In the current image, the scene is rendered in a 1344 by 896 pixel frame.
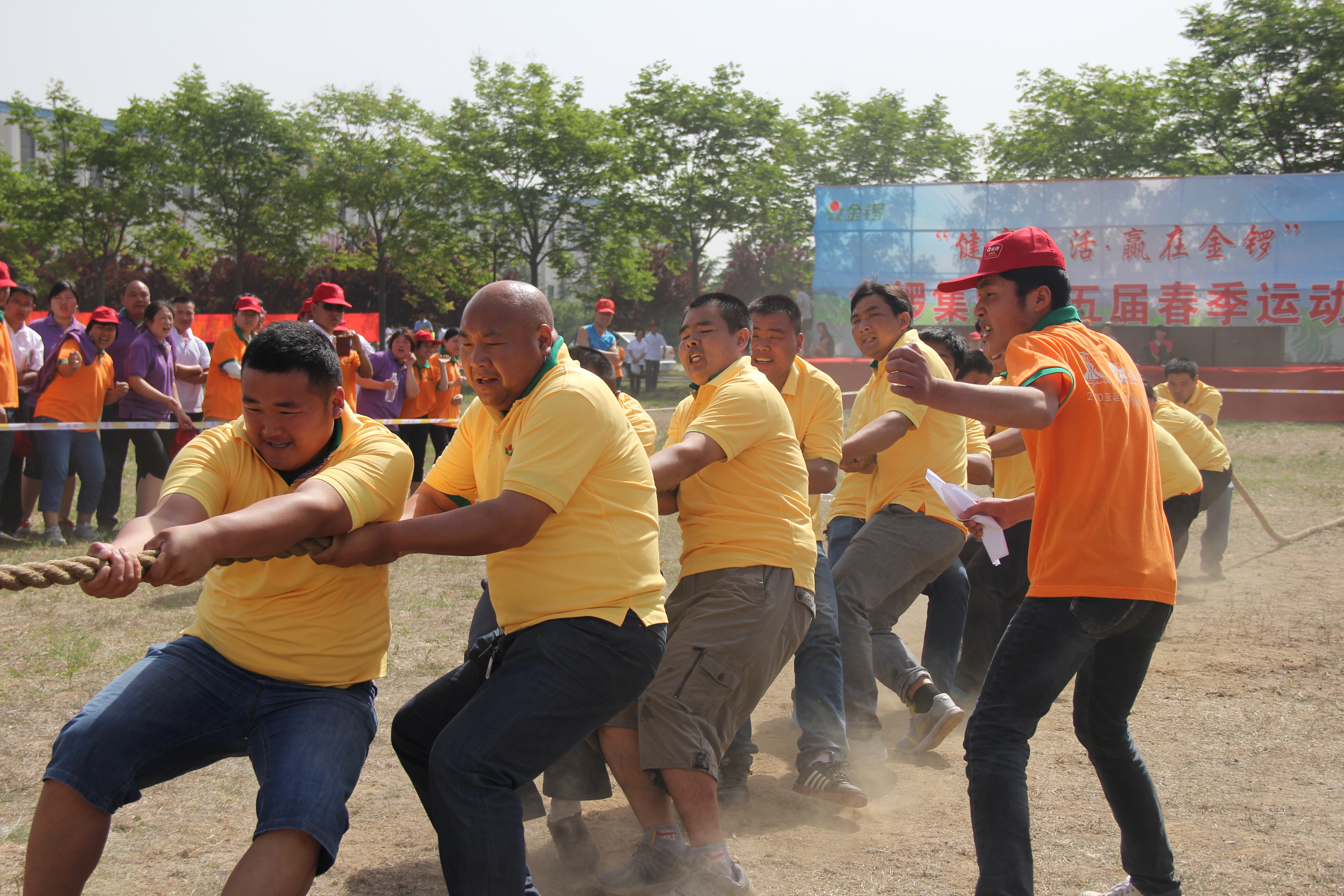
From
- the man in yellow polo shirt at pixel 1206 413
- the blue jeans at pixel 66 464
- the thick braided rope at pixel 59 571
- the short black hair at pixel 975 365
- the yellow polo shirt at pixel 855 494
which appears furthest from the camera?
the blue jeans at pixel 66 464

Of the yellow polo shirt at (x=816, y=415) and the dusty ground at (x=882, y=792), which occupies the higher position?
the yellow polo shirt at (x=816, y=415)

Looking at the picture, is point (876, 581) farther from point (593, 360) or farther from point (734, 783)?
point (593, 360)

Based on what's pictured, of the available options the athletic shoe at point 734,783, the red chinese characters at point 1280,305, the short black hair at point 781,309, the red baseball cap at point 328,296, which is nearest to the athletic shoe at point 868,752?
the athletic shoe at point 734,783

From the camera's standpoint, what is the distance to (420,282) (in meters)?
32.0

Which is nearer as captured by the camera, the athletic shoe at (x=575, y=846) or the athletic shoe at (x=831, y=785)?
the athletic shoe at (x=575, y=846)

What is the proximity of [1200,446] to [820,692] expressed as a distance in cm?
466

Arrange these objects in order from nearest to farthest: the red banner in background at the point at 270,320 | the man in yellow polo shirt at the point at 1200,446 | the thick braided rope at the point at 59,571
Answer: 1. the thick braided rope at the point at 59,571
2. the man in yellow polo shirt at the point at 1200,446
3. the red banner in background at the point at 270,320

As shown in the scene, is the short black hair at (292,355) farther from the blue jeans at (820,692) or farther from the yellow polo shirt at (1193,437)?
the yellow polo shirt at (1193,437)

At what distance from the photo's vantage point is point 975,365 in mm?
6254

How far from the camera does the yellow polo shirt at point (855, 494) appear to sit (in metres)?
5.18

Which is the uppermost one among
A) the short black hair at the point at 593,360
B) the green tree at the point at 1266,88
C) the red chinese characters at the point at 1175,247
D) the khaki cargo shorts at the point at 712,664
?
the green tree at the point at 1266,88

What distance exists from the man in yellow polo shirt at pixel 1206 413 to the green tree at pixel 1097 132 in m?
27.1

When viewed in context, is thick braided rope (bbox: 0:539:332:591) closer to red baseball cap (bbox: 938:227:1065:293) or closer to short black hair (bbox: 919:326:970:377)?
red baseball cap (bbox: 938:227:1065:293)

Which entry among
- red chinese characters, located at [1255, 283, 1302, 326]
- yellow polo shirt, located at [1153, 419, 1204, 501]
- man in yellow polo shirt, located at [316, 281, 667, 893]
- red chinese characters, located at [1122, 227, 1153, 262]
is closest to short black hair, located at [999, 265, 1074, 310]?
man in yellow polo shirt, located at [316, 281, 667, 893]
